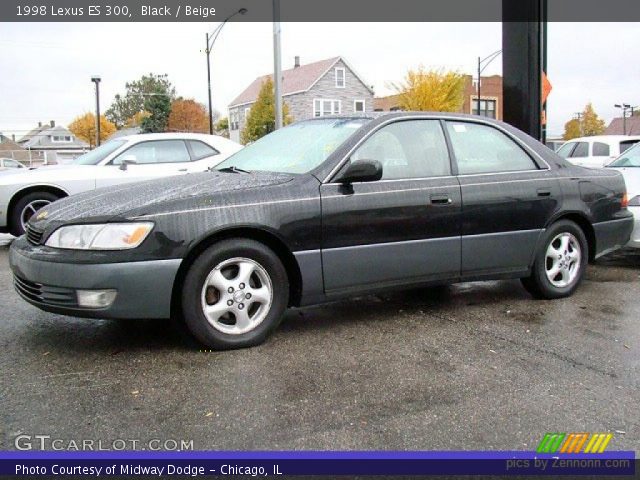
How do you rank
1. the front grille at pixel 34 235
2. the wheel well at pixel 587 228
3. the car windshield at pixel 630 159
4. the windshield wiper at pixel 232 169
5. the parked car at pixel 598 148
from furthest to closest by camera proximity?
1. the parked car at pixel 598 148
2. the car windshield at pixel 630 159
3. the wheel well at pixel 587 228
4. the windshield wiper at pixel 232 169
5. the front grille at pixel 34 235

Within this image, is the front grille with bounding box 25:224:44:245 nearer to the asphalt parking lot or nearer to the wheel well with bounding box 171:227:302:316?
the asphalt parking lot

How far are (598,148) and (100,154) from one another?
10807mm

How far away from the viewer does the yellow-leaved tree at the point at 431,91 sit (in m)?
44.6

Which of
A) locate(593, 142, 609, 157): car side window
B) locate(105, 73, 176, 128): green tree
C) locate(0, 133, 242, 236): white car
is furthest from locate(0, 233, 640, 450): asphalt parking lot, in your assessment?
locate(105, 73, 176, 128): green tree

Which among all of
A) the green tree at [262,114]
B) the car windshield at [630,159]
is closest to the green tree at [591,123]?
the green tree at [262,114]

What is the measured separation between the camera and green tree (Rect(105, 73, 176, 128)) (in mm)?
111312

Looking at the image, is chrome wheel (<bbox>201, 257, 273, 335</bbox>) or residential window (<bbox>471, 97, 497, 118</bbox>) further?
residential window (<bbox>471, 97, 497, 118</bbox>)

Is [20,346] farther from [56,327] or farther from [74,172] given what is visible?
[74,172]

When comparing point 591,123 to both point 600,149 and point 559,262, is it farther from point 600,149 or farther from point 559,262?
point 559,262

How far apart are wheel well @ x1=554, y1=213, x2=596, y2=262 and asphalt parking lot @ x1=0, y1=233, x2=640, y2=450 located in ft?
2.06

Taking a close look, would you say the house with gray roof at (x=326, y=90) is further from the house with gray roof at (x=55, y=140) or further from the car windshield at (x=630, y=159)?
the house with gray roof at (x=55, y=140)

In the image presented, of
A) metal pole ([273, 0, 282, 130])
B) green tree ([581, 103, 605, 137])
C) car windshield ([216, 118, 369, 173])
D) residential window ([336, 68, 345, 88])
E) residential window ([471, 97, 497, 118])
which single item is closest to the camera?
car windshield ([216, 118, 369, 173])

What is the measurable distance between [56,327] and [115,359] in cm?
88

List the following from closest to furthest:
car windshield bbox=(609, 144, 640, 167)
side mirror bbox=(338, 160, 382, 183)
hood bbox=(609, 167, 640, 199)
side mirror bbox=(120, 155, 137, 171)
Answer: side mirror bbox=(338, 160, 382, 183) → hood bbox=(609, 167, 640, 199) → car windshield bbox=(609, 144, 640, 167) → side mirror bbox=(120, 155, 137, 171)
